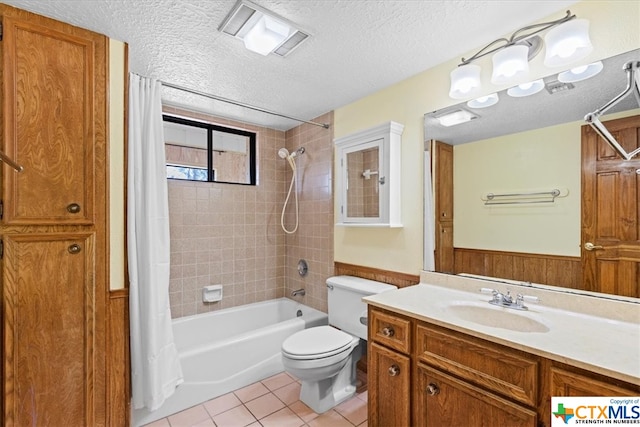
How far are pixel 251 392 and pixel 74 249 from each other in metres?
1.47

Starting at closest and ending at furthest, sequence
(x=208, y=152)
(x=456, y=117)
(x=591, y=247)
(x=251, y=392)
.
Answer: (x=591, y=247) < (x=456, y=117) < (x=251, y=392) < (x=208, y=152)

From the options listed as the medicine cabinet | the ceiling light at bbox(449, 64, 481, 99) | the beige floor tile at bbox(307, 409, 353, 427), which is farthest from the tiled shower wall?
the ceiling light at bbox(449, 64, 481, 99)

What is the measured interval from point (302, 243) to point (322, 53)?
1.78 metres

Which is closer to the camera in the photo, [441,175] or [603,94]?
[603,94]

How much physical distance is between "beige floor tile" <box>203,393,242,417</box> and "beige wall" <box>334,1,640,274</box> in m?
1.28

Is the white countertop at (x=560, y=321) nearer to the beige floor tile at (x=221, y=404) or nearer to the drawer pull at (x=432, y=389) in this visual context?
the drawer pull at (x=432, y=389)

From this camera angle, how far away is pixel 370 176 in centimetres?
218

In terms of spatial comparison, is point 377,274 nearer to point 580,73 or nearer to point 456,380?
point 456,380

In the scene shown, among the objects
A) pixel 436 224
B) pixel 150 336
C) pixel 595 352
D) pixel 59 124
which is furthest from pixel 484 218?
pixel 59 124

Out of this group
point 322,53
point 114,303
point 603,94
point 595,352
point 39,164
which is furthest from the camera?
point 322,53

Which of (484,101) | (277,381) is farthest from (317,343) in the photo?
(484,101)

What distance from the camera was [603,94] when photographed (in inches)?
50.1

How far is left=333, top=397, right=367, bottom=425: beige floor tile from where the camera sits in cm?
181

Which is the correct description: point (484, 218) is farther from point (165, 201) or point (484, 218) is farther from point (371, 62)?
point (165, 201)
